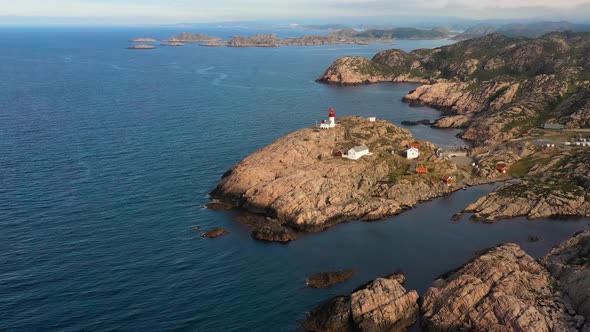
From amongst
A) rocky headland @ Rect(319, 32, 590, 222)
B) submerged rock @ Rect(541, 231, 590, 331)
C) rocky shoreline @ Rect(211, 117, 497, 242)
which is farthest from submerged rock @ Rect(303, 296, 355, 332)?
rocky headland @ Rect(319, 32, 590, 222)

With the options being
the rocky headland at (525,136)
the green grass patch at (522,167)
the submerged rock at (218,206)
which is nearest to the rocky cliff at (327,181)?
the submerged rock at (218,206)

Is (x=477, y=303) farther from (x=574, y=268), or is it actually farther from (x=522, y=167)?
(x=522, y=167)

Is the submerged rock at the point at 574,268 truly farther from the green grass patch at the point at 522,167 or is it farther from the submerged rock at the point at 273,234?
the submerged rock at the point at 273,234

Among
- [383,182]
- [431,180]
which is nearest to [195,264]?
[383,182]

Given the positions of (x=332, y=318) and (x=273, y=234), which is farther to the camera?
(x=273, y=234)

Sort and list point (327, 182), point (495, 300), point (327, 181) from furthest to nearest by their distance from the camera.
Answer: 1. point (327, 181)
2. point (327, 182)
3. point (495, 300)

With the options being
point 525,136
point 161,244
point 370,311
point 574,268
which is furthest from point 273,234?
point 525,136
